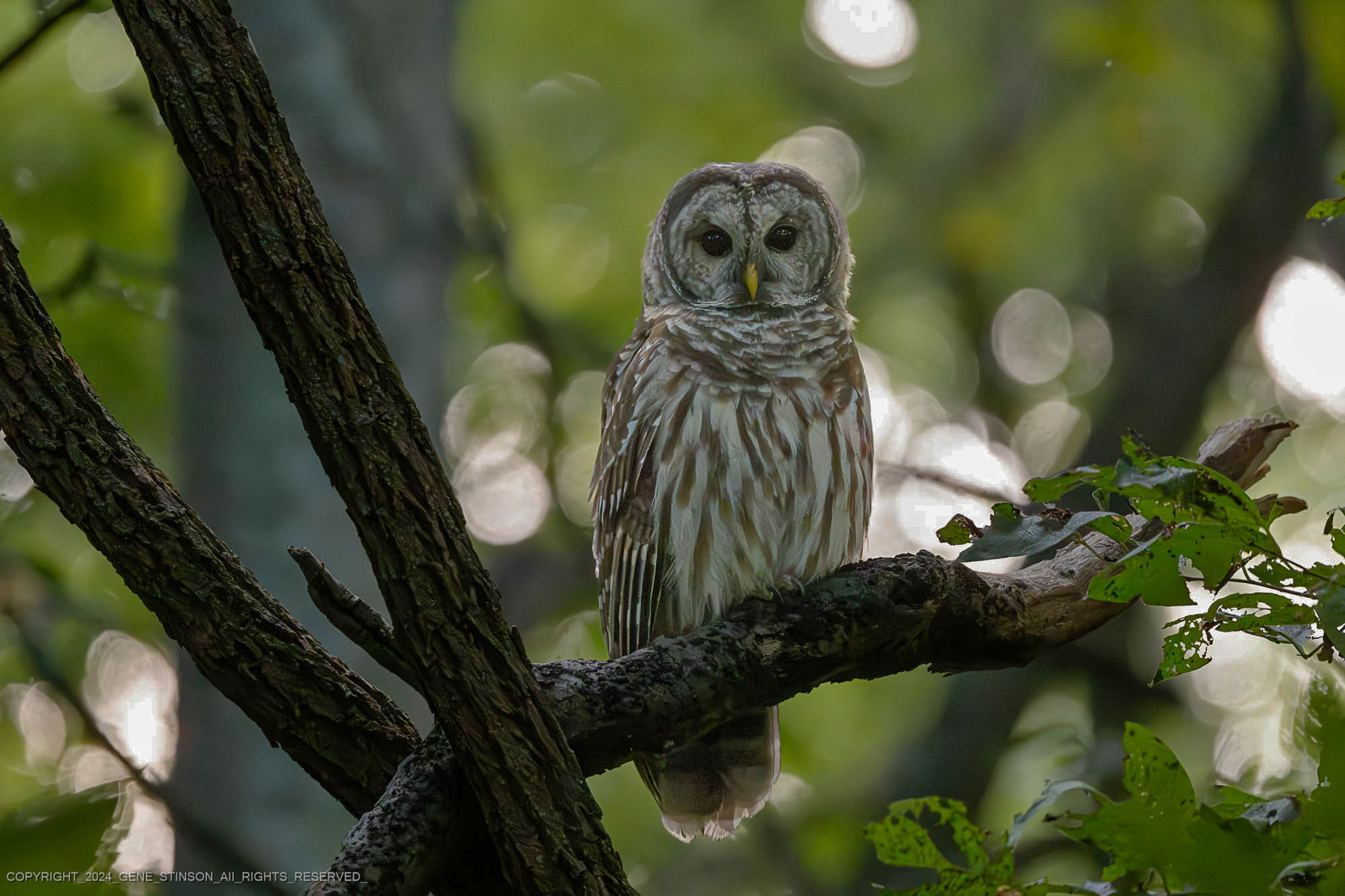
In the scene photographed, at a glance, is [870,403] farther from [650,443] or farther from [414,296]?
[414,296]

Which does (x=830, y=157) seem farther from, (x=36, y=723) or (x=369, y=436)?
(x=369, y=436)

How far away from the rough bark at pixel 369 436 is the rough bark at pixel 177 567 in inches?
14.4

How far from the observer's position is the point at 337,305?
1812mm

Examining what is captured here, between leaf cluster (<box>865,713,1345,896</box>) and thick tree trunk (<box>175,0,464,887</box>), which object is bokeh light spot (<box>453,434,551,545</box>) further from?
leaf cluster (<box>865,713,1345,896</box>)

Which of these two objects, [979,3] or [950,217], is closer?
[950,217]

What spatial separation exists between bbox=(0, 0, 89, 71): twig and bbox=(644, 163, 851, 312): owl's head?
2.06 metres

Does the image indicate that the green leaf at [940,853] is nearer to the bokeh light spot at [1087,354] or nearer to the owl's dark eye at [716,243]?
the owl's dark eye at [716,243]

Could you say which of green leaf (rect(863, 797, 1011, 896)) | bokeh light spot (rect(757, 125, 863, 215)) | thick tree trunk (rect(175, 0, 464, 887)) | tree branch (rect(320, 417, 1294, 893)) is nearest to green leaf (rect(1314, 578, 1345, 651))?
green leaf (rect(863, 797, 1011, 896))

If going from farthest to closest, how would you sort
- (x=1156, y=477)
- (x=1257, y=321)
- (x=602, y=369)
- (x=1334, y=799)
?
(x=602, y=369)
(x=1257, y=321)
(x=1156, y=477)
(x=1334, y=799)

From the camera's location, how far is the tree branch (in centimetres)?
237

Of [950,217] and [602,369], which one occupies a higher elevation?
[950,217]

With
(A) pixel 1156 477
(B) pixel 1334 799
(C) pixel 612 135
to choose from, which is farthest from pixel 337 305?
(C) pixel 612 135

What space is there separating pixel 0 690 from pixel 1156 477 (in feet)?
18.4

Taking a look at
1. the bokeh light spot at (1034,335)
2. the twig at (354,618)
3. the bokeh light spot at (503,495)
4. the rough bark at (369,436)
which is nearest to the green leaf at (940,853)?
the rough bark at (369,436)
